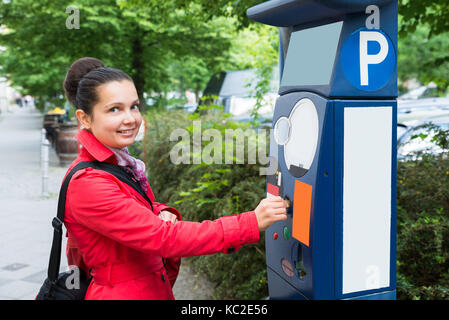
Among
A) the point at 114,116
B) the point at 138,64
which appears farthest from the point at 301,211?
the point at 138,64

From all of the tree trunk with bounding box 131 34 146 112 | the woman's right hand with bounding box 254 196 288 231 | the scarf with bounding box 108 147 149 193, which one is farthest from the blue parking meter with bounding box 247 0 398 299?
the tree trunk with bounding box 131 34 146 112

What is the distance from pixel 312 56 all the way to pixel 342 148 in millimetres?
419

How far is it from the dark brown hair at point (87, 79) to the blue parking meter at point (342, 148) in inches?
30.7

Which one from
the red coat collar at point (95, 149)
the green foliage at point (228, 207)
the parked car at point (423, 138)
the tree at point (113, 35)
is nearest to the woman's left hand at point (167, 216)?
the red coat collar at point (95, 149)

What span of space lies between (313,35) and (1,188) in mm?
8550

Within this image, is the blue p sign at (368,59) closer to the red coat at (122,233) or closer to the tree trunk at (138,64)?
the red coat at (122,233)

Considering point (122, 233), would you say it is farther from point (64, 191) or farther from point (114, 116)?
point (114, 116)

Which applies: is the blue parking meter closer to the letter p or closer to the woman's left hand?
the letter p

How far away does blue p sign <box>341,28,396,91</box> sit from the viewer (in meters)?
1.85

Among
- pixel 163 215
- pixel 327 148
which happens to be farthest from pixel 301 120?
pixel 163 215

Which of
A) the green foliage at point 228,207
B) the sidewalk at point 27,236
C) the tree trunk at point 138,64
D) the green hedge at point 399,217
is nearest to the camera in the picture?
the green hedge at point 399,217

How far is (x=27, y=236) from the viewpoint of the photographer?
6.03 metres

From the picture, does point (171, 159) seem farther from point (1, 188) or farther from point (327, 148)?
point (1, 188)

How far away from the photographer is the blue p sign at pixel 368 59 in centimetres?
185
